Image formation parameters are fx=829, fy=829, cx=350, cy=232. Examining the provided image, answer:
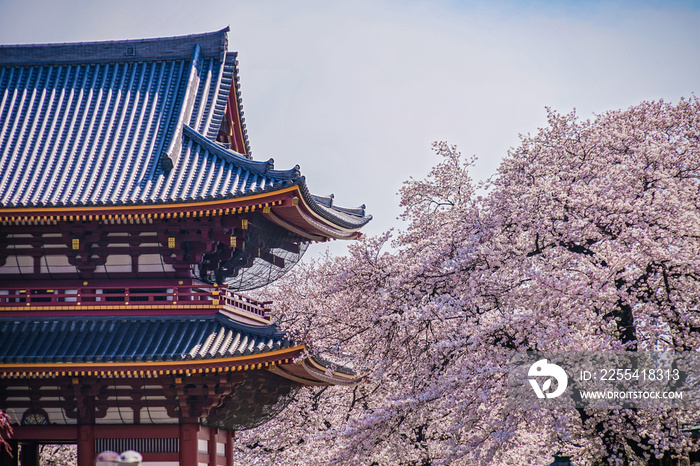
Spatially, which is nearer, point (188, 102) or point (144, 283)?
point (144, 283)

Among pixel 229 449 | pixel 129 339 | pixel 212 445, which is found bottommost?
pixel 229 449

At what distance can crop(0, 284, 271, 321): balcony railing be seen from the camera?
18.5m

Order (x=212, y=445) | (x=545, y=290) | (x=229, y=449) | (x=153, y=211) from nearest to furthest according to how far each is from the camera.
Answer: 1. (x=545, y=290)
2. (x=153, y=211)
3. (x=212, y=445)
4. (x=229, y=449)

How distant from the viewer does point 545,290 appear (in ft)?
53.8

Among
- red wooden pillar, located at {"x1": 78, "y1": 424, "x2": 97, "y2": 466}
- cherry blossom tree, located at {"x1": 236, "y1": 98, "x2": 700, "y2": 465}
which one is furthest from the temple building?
cherry blossom tree, located at {"x1": 236, "y1": 98, "x2": 700, "y2": 465}

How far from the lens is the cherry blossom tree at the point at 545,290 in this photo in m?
16.2

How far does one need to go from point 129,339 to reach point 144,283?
146 cm

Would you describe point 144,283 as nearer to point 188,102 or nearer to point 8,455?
point 8,455

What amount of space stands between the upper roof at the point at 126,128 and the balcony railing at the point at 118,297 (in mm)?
2062

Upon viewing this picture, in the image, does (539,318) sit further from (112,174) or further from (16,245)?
(16,245)

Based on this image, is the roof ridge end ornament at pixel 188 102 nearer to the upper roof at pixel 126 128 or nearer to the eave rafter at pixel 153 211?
the upper roof at pixel 126 128

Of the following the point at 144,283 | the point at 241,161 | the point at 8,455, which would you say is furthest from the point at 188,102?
the point at 8,455

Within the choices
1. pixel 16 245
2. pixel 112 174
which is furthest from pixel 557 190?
pixel 16 245

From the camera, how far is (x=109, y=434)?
60.0 feet
